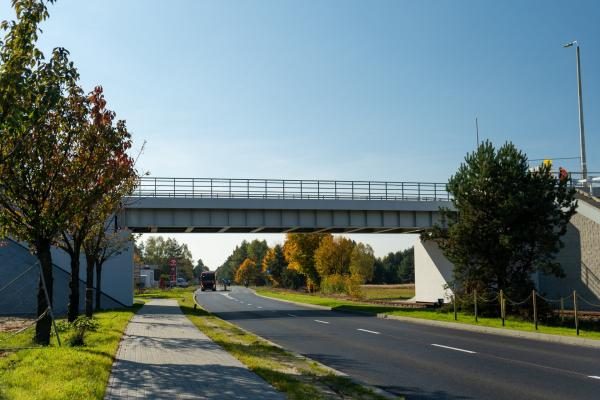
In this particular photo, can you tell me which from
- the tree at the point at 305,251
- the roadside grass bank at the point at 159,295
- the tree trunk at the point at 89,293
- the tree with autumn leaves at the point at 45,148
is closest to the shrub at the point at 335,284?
the tree at the point at 305,251

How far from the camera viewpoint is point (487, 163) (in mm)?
25531

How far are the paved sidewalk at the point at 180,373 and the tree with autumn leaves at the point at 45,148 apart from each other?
285cm

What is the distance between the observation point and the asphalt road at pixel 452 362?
31.3 ft

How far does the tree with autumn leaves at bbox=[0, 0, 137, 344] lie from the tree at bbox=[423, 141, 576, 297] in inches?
591

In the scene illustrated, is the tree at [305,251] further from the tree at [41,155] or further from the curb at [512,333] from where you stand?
the tree at [41,155]

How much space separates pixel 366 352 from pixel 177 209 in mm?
24950

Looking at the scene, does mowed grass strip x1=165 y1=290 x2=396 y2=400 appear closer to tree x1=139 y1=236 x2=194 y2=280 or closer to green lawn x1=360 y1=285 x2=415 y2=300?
green lawn x1=360 y1=285 x2=415 y2=300

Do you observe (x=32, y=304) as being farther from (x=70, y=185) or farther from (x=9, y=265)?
(x=70, y=185)

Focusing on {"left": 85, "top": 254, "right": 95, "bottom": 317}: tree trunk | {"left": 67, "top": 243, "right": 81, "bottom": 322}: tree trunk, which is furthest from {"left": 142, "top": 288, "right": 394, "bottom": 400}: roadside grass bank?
{"left": 85, "top": 254, "right": 95, "bottom": 317}: tree trunk

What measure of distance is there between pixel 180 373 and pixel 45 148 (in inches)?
246

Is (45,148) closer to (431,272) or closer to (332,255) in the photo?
(431,272)

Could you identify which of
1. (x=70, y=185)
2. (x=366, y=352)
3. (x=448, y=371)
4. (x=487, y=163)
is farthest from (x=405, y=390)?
(x=487, y=163)

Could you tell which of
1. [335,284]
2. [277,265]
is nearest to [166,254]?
[277,265]

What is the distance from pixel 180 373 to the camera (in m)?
10.2
